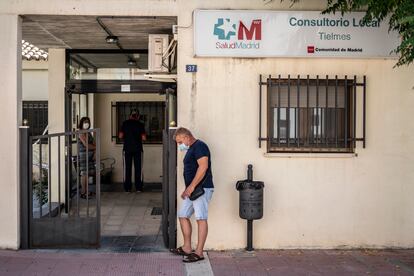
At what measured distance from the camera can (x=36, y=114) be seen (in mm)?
13422

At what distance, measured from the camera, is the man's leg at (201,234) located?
6.79 m

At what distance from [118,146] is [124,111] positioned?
86cm

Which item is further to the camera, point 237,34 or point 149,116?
point 149,116

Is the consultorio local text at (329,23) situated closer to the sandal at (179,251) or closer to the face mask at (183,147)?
the face mask at (183,147)

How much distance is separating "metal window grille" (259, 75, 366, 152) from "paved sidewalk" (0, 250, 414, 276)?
4.75 feet

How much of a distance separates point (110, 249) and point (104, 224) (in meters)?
1.52

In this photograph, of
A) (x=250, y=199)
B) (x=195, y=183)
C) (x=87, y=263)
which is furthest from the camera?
(x=250, y=199)

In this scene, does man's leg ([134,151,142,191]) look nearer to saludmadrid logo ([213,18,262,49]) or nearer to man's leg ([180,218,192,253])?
man's leg ([180,218,192,253])

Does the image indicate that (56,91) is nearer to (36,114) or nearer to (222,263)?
(36,114)

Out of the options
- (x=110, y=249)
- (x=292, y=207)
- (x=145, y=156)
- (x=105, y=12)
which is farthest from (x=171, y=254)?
(x=145, y=156)

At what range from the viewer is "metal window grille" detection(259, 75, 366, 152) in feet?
24.4

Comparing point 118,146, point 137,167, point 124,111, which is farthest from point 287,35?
point 118,146

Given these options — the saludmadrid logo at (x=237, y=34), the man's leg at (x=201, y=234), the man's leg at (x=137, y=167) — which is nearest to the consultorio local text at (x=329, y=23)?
the saludmadrid logo at (x=237, y=34)

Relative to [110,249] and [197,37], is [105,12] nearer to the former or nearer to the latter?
[197,37]
